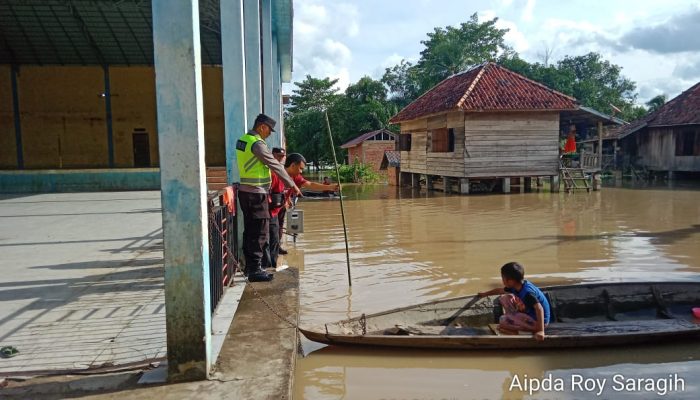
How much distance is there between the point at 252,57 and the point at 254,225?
308cm

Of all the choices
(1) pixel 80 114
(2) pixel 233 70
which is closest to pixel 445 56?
(1) pixel 80 114

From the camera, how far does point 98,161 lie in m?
20.9

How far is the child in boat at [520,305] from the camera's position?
517 centimetres

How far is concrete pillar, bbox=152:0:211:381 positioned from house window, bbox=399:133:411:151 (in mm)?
23858

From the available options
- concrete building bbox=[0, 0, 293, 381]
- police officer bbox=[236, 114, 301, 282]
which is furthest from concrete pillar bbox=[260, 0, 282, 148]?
police officer bbox=[236, 114, 301, 282]

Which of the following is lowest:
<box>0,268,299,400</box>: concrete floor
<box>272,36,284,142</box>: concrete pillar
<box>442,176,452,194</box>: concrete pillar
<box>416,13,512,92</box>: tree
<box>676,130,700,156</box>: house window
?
<box>0,268,299,400</box>: concrete floor

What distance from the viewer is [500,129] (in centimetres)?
2069

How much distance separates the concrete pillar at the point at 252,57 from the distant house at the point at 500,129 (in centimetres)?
1318

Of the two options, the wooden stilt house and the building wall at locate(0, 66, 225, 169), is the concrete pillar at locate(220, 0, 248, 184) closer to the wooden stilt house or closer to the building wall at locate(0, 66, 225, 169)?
the wooden stilt house

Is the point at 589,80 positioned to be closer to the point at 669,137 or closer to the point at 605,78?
the point at 605,78

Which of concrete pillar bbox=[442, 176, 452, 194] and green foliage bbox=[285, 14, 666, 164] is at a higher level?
green foliage bbox=[285, 14, 666, 164]

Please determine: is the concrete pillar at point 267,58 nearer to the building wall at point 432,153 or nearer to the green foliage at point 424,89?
the building wall at point 432,153

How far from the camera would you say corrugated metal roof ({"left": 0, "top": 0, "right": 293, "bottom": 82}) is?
664 inches

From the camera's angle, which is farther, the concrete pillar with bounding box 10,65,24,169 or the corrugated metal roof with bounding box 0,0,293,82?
the concrete pillar with bounding box 10,65,24,169
